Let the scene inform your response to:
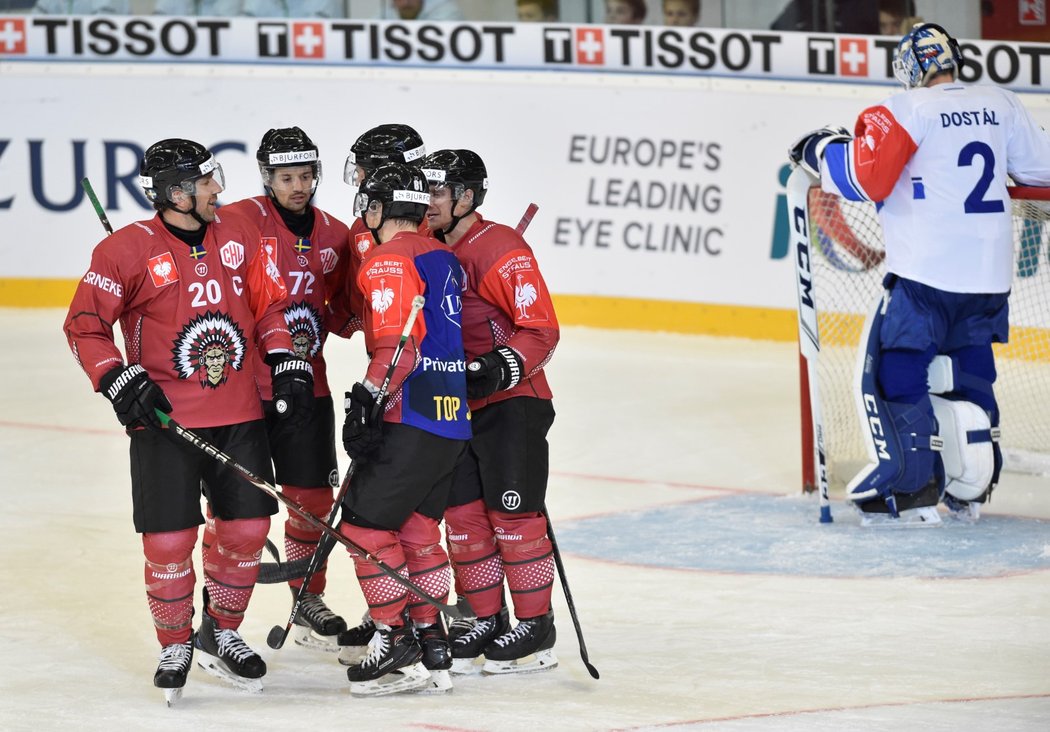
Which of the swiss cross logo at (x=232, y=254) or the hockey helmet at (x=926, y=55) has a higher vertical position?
the hockey helmet at (x=926, y=55)

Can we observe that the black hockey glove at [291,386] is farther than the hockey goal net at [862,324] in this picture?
No

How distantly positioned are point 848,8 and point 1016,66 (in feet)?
3.11

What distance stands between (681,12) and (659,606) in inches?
203

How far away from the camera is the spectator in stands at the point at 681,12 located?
910 centimetres

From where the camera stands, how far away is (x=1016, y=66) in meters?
8.46

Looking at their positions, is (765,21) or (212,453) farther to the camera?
(765,21)

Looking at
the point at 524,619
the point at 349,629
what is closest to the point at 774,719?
the point at 524,619

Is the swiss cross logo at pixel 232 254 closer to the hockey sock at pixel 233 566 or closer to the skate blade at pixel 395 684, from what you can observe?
the hockey sock at pixel 233 566

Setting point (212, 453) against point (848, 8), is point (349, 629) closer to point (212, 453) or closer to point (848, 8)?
point (212, 453)

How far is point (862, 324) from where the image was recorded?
6555mm

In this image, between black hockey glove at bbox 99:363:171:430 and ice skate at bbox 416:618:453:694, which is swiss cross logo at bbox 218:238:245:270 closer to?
black hockey glove at bbox 99:363:171:430

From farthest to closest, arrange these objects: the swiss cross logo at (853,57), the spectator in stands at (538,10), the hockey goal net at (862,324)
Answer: the spectator in stands at (538,10) < the swiss cross logo at (853,57) < the hockey goal net at (862,324)

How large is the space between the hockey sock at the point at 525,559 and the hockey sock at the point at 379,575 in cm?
34

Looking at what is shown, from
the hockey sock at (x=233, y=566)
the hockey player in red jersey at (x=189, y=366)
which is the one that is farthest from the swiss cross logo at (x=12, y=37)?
the hockey sock at (x=233, y=566)
